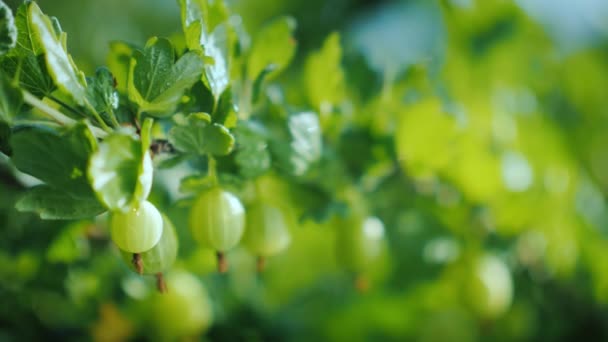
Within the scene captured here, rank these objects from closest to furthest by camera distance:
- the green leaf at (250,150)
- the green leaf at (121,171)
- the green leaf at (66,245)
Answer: the green leaf at (121,171) → the green leaf at (250,150) → the green leaf at (66,245)

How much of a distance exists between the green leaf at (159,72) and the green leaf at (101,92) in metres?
0.02

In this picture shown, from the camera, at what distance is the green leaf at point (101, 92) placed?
1.38 feet

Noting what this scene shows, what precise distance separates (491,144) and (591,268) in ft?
0.93

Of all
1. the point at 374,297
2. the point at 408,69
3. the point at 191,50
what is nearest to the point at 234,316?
the point at 374,297

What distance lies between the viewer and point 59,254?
67cm

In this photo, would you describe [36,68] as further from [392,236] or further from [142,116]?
[392,236]

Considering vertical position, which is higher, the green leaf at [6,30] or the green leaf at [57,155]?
the green leaf at [6,30]

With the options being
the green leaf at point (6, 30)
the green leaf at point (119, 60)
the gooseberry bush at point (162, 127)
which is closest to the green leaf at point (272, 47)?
the gooseberry bush at point (162, 127)

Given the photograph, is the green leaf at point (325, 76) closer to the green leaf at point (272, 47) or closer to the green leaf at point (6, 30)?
the green leaf at point (272, 47)

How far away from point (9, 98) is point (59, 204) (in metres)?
0.09

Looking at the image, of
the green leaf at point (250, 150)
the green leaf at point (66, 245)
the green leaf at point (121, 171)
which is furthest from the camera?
the green leaf at point (66, 245)

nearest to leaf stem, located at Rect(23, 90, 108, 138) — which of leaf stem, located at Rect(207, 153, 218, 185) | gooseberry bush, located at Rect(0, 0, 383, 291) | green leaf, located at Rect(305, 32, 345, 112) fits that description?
gooseberry bush, located at Rect(0, 0, 383, 291)

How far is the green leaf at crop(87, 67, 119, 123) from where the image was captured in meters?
0.42

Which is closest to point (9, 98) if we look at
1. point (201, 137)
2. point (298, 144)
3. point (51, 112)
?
point (51, 112)
